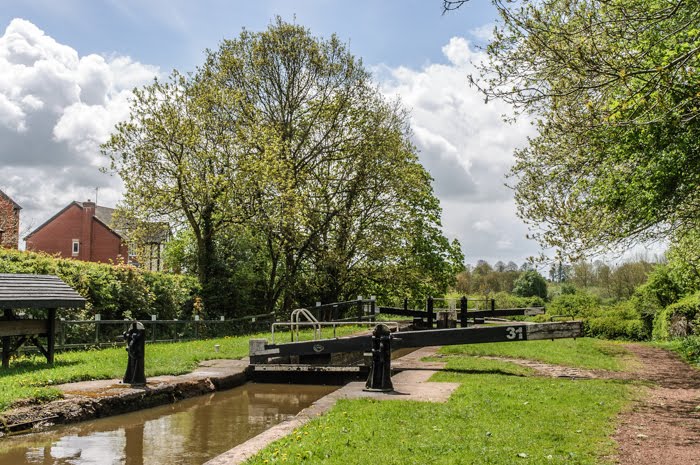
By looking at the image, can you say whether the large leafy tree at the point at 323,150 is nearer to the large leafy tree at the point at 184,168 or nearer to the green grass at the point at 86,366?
the large leafy tree at the point at 184,168

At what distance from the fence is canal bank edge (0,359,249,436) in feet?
15.8

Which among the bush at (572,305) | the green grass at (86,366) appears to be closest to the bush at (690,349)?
the green grass at (86,366)

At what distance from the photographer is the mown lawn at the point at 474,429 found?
6.52 meters

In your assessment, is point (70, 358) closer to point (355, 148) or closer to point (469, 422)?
point (469, 422)

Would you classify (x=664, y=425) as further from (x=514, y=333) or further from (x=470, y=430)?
(x=514, y=333)

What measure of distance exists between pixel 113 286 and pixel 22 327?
21.0ft

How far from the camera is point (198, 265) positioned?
26.9 m

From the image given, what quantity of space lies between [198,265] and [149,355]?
11397 millimetres

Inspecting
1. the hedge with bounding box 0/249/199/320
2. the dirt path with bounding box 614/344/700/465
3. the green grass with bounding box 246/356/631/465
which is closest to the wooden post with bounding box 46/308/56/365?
the hedge with bounding box 0/249/199/320

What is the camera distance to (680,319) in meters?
24.5

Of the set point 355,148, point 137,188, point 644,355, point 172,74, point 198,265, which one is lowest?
point 644,355

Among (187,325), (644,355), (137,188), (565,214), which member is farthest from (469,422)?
(137,188)

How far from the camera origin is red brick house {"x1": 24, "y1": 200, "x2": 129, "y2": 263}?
5712cm

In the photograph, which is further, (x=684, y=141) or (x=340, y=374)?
(x=340, y=374)
